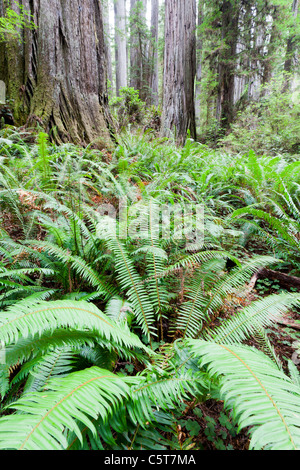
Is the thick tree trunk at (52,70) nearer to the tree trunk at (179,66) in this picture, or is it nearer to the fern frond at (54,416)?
the tree trunk at (179,66)

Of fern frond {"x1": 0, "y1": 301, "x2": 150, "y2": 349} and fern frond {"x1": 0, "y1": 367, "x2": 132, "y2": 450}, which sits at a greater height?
fern frond {"x1": 0, "y1": 301, "x2": 150, "y2": 349}

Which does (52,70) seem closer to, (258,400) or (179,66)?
(179,66)

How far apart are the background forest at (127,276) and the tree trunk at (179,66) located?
0.10 feet

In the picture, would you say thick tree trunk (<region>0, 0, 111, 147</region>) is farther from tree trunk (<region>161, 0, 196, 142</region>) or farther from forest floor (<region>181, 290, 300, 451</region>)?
forest floor (<region>181, 290, 300, 451</region>)

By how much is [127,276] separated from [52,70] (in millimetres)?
3366

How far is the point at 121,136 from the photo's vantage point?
3.82 metres

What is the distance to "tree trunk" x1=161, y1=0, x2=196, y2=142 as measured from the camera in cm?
455

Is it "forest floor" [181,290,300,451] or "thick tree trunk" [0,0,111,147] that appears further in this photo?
"thick tree trunk" [0,0,111,147]

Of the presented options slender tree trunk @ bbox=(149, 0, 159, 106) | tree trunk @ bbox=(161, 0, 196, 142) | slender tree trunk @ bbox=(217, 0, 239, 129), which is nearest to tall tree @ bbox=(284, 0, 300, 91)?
slender tree trunk @ bbox=(217, 0, 239, 129)

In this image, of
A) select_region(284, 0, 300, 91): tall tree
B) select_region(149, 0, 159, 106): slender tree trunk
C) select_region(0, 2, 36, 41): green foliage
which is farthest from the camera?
select_region(149, 0, 159, 106): slender tree trunk

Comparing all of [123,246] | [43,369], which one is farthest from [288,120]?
[43,369]

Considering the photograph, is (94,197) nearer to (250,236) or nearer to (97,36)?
(250,236)

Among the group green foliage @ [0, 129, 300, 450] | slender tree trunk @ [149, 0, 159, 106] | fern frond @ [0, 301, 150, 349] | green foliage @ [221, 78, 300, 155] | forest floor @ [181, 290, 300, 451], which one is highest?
slender tree trunk @ [149, 0, 159, 106]

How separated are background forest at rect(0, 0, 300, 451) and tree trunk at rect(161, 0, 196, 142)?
3 cm
